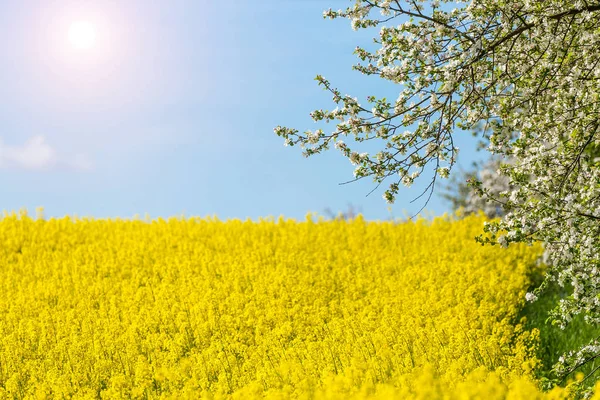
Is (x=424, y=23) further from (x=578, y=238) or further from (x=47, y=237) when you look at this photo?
(x=47, y=237)

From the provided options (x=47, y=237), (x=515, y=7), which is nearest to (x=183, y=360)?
(x=515, y=7)

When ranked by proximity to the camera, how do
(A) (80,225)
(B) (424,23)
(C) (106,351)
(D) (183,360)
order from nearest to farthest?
(B) (424,23) → (D) (183,360) → (C) (106,351) → (A) (80,225)

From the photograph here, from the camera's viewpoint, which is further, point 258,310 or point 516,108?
point 258,310

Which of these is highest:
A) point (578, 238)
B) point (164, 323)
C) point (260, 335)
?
point (164, 323)

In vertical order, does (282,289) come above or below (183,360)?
above

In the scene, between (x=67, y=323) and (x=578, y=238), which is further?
(x=67, y=323)

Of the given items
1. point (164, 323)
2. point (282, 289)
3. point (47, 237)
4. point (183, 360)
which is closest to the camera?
point (183, 360)

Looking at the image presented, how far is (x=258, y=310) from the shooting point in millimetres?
12359

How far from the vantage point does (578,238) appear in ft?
27.6

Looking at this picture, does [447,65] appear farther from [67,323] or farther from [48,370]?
[67,323]

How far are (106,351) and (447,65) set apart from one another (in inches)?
272

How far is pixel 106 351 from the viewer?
11.0 metres

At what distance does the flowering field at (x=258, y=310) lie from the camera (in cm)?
908

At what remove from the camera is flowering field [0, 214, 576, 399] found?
29.8ft
